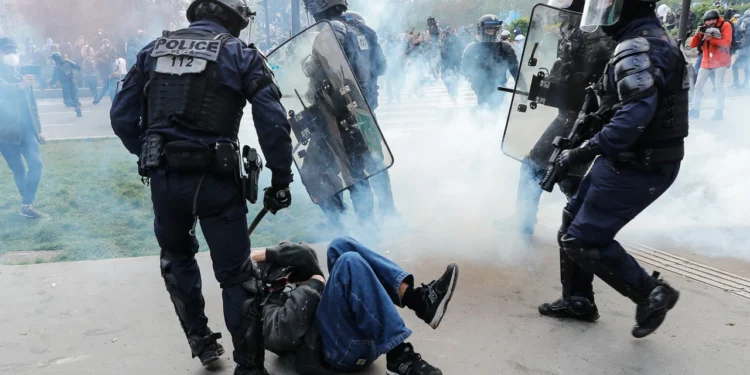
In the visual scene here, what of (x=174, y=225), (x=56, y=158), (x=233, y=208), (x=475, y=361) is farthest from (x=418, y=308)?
(x=56, y=158)

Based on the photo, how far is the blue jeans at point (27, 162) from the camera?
6059 mm

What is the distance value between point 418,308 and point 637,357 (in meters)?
1.10

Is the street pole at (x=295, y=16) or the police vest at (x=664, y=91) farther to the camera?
the street pole at (x=295, y=16)

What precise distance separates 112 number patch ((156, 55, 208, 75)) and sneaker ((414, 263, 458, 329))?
53.7 inches

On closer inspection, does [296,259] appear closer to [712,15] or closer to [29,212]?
[29,212]

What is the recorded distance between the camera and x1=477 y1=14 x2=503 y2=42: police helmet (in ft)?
24.7

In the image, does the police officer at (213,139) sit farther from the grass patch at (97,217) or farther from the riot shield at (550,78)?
the grass patch at (97,217)

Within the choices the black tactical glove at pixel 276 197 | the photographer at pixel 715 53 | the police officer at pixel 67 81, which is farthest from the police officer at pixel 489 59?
the police officer at pixel 67 81

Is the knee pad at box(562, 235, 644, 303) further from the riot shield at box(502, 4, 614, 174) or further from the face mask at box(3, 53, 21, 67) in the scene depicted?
the face mask at box(3, 53, 21, 67)

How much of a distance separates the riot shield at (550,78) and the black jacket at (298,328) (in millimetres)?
2035

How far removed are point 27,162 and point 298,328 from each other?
459 centimetres

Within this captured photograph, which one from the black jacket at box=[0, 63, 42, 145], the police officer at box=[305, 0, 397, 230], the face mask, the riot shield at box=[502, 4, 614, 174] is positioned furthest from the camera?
the face mask

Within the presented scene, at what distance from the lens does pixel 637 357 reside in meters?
3.01

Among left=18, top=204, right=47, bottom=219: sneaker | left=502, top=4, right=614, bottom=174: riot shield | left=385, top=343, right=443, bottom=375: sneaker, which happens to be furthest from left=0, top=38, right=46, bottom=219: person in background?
left=385, top=343, right=443, bottom=375: sneaker
